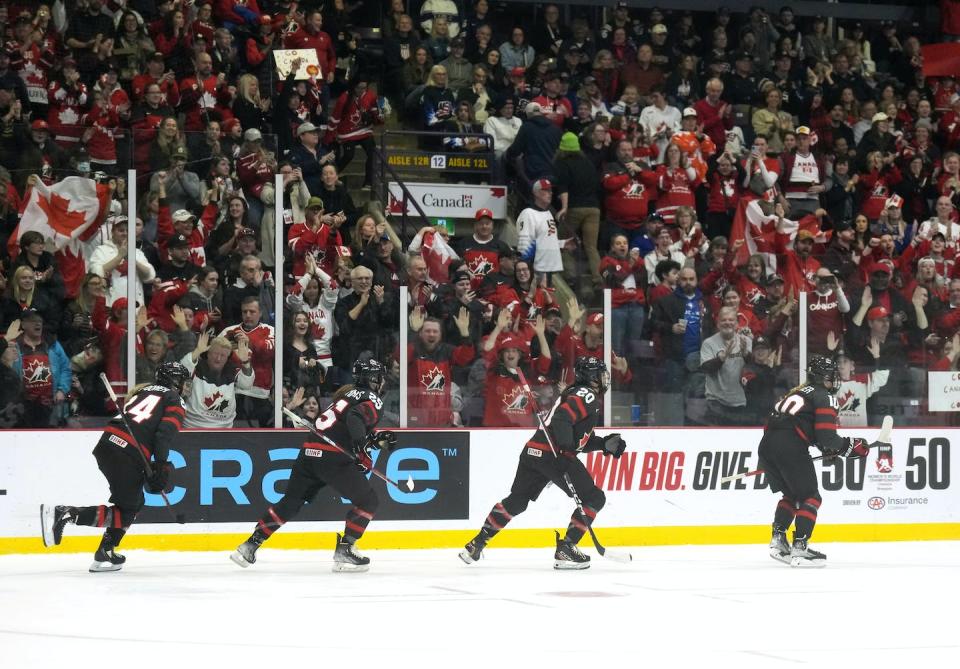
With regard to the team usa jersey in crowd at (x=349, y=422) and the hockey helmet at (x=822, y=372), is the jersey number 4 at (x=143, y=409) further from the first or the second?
the hockey helmet at (x=822, y=372)

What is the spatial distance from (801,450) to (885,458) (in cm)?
247

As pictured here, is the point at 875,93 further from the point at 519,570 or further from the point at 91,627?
the point at 91,627

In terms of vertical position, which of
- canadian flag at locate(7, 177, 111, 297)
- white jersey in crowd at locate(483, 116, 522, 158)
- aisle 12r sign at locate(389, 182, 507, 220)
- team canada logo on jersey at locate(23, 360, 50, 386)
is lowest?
team canada logo on jersey at locate(23, 360, 50, 386)

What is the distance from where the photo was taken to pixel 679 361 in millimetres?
12477

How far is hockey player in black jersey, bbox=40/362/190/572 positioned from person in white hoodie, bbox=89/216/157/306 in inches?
52.2

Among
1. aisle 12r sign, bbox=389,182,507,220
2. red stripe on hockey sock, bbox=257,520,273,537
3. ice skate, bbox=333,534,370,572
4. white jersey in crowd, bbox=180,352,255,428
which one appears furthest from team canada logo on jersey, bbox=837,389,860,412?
red stripe on hockey sock, bbox=257,520,273,537

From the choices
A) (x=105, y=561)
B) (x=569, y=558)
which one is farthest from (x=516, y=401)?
(x=105, y=561)

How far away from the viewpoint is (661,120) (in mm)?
16125

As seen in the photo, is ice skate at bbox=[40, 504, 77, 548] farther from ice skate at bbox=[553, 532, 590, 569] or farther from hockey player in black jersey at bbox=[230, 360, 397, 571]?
ice skate at bbox=[553, 532, 590, 569]

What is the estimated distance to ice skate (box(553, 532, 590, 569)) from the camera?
10.4 m

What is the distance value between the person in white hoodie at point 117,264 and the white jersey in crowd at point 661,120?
6.31 metres

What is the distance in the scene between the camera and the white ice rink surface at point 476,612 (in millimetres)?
6574

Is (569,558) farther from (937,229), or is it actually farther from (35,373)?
(937,229)

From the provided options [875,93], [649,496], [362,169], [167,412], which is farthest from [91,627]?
[875,93]
